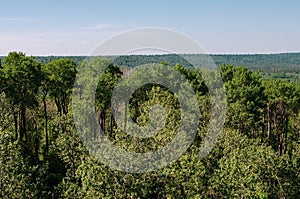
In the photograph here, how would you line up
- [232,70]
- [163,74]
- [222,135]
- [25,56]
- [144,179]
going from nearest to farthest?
1. [144,179]
2. [222,135]
3. [25,56]
4. [163,74]
5. [232,70]

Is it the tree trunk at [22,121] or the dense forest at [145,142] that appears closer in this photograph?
the dense forest at [145,142]

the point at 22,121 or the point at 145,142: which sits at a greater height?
the point at 22,121

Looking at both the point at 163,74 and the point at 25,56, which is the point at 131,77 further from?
the point at 25,56

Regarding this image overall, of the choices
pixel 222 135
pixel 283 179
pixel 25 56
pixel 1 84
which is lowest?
pixel 283 179

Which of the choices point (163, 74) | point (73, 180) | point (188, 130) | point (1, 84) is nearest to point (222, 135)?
point (188, 130)

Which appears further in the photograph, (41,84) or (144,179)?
(41,84)

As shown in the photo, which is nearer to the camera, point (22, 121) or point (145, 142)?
point (145, 142)

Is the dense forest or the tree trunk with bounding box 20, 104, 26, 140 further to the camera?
the tree trunk with bounding box 20, 104, 26, 140

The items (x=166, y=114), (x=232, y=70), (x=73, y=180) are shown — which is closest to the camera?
(x=73, y=180)
